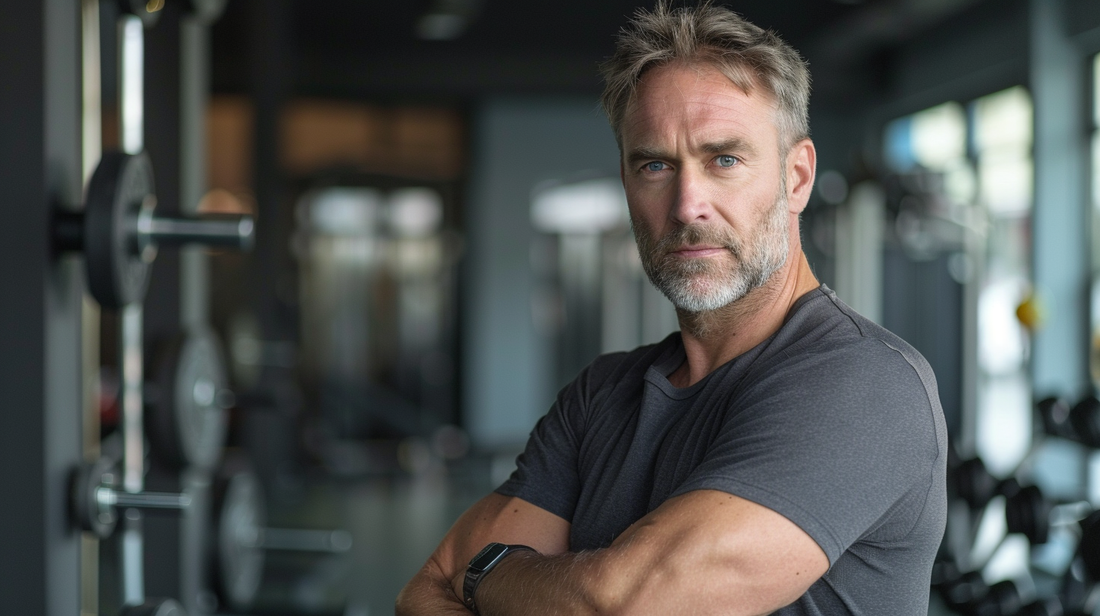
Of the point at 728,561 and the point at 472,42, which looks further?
the point at 472,42

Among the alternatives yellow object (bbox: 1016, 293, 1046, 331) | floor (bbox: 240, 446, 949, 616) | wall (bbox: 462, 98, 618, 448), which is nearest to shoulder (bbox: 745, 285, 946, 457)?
floor (bbox: 240, 446, 949, 616)

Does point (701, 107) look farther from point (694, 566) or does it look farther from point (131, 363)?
point (131, 363)

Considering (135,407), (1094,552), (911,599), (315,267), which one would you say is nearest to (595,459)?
(911,599)

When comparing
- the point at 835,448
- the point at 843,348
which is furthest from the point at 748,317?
the point at 835,448

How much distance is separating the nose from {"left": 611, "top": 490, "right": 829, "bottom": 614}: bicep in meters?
0.38

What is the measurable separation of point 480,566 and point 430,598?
126 mm

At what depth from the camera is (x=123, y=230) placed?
5.39 ft

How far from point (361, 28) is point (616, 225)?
8.33 ft

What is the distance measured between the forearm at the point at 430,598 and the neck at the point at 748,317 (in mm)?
443

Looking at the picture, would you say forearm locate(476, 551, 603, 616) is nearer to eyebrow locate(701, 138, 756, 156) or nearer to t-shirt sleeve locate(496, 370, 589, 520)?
t-shirt sleeve locate(496, 370, 589, 520)

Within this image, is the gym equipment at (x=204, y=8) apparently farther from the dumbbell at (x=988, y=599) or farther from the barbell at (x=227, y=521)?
the dumbbell at (x=988, y=599)

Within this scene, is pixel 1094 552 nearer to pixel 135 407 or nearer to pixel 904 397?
pixel 904 397

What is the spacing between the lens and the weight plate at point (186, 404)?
2336 millimetres

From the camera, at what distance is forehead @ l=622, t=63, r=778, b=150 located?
1229mm
